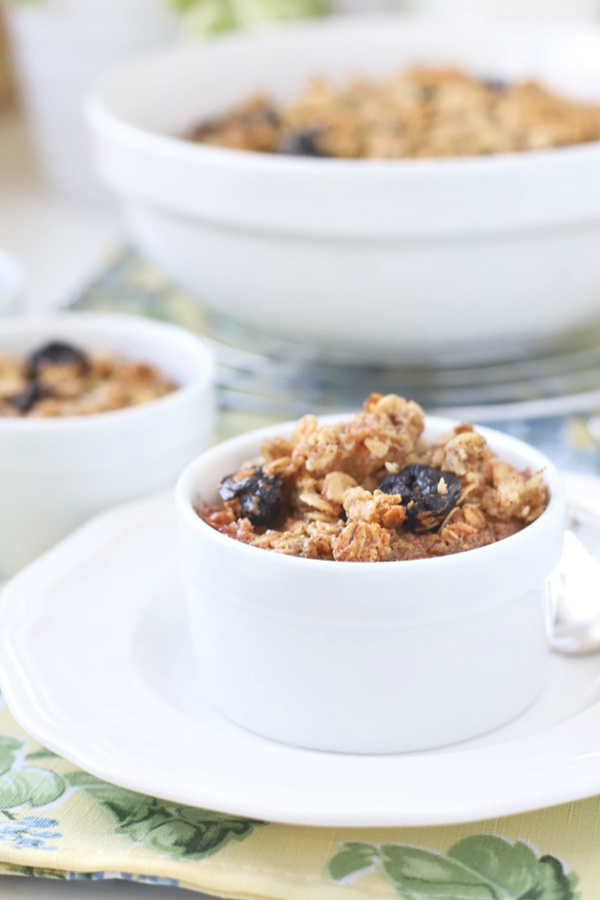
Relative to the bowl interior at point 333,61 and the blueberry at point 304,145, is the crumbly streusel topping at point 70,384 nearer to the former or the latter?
the blueberry at point 304,145

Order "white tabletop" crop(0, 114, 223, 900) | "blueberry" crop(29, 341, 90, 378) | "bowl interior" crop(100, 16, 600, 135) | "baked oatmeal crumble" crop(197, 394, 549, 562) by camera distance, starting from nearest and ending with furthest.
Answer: "baked oatmeal crumble" crop(197, 394, 549, 562)
"blueberry" crop(29, 341, 90, 378)
"bowl interior" crop(100, 16, 600, 135)
"white tabletop" crop(0, 114, 223, 900)

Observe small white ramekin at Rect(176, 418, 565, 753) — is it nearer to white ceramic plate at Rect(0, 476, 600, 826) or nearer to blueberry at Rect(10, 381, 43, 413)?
white ceramic plate at Rect(0, 476, 600, 826)

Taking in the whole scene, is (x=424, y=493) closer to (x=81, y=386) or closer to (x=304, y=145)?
(x=81, y=386)

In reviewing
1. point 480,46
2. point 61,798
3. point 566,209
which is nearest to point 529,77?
point 480,46

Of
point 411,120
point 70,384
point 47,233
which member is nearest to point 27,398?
point 70,384

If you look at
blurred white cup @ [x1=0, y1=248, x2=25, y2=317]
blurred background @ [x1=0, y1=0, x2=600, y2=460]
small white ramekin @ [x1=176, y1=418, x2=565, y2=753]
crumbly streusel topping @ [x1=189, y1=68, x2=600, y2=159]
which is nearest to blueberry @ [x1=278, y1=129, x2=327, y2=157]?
crumbly streusel topping @ [x1=189, y1=68, x2=600, y2=159]

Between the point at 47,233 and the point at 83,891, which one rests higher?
the point at 83,891

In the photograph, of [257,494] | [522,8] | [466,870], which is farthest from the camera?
[522,8]

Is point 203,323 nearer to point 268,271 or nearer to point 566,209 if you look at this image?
point 268,271
